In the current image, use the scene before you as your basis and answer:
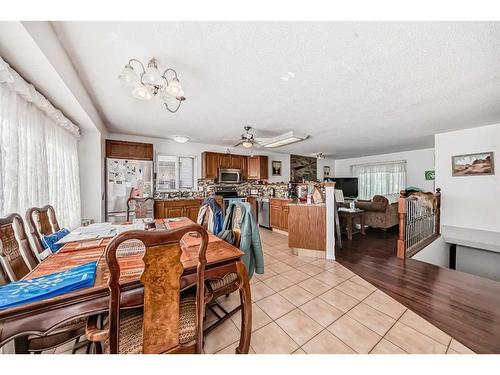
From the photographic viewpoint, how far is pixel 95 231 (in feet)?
5.76

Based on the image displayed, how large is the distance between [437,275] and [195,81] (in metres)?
3.85

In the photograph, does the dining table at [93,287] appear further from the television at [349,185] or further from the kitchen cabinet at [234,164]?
the television at [349,185]

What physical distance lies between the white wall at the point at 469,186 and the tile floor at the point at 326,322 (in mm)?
3490

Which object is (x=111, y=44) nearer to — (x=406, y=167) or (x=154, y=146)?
(x=154, y=146)

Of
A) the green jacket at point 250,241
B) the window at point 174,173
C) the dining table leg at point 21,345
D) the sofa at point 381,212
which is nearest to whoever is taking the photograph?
the dining table leg at point 21,345

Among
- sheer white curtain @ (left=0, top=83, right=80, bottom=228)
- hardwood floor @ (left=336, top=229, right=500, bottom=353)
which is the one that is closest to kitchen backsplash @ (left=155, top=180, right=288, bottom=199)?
sheer white curtain @ (left=0, top=83, right=80, bottom=228)

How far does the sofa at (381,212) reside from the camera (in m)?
4.22

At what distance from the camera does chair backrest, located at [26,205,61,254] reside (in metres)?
1.46

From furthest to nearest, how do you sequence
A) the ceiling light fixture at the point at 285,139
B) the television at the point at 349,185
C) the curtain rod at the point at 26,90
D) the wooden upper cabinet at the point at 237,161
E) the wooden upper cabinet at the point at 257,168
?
1. the television at the point at 349,185
2. the wooden upper cabinet at the point at 257,168
3. the wooden upper cabinet at the point at 237,161
4. the ceiling light fixture at the point at 285,139
5. the curtain rod at the point at 26,90

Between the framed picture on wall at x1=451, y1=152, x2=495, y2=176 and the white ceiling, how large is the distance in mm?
669

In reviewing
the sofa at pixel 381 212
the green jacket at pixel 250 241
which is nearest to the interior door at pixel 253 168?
the sofa at pixel 381 212
